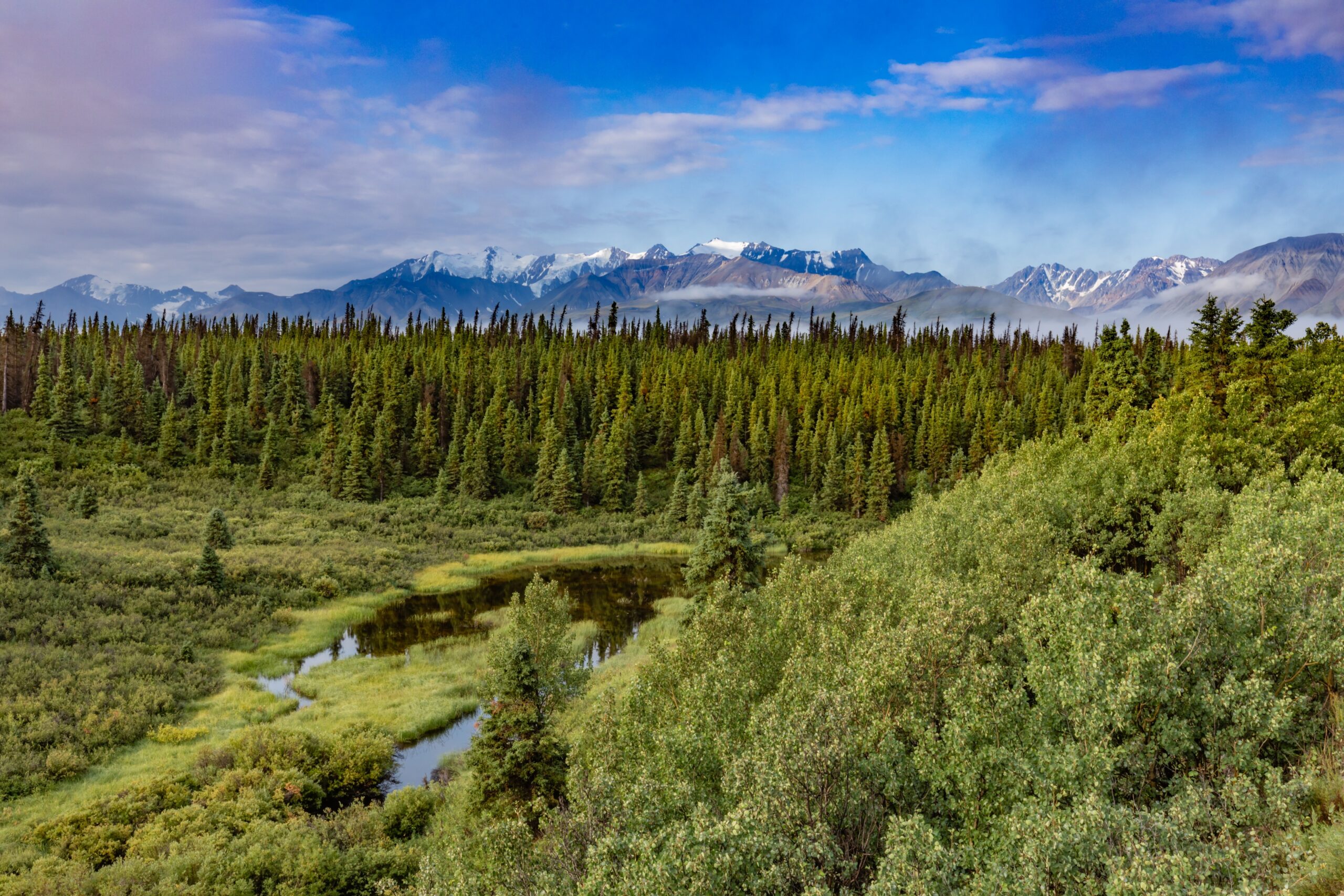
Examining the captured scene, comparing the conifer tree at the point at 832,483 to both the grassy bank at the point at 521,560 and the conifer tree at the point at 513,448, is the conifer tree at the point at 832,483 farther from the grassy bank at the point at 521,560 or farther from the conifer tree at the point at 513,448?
the conifer tree at the point at 513,448

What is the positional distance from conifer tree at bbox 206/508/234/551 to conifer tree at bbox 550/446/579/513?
43.0 m

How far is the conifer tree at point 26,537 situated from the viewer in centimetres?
4884

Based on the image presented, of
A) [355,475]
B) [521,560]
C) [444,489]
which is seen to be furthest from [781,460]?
[355,475]

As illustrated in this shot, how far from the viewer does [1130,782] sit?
1500 centimetres

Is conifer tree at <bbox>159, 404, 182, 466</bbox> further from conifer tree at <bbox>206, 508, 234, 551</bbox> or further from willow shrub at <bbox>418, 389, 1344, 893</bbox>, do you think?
willow shrub at <bbox>418, 389, 1344, 893</bbox>

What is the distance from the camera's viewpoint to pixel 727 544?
1597 inches

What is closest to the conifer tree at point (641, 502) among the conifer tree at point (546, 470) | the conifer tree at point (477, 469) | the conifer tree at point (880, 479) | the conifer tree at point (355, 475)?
the conifer tree at point (546, 470)

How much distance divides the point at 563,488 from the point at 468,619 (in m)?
41.2

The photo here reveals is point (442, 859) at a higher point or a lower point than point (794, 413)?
lower

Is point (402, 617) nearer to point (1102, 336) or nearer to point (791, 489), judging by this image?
point (791, 489)

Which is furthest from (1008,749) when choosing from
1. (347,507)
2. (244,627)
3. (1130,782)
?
(347,507)

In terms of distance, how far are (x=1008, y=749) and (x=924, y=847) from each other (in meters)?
4.28

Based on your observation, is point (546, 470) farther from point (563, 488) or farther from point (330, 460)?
point (330, 460)

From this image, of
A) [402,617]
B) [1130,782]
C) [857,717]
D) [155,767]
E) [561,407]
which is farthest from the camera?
[561,407]
